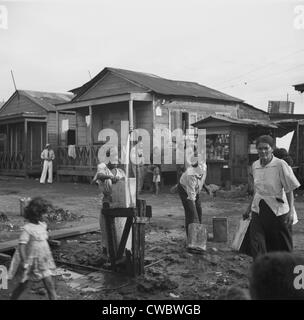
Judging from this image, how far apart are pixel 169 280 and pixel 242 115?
18.0 metres

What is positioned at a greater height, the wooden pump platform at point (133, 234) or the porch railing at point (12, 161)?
the porch railing at point (12, 161)

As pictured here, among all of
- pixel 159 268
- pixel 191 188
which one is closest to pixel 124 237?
pixel 159 268

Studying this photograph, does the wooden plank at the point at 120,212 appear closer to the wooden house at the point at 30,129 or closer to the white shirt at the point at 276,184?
the white shirt at the point at 276,184

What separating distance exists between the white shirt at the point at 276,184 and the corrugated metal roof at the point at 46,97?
63.8 feet

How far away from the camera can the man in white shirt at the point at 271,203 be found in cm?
470

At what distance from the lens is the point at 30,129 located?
2533cm

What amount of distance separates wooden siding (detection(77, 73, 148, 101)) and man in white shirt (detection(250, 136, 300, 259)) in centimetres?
1472

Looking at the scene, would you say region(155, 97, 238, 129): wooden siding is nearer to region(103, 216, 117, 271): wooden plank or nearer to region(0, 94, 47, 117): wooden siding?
region(0, 94, 47, 117): wooden siding

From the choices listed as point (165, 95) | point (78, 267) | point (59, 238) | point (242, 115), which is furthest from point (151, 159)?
point (78, 267)

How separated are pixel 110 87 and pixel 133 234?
16.4 metres

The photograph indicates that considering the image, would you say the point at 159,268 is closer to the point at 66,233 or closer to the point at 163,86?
the point at 66,233

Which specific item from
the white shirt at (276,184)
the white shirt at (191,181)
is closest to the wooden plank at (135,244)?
the white shirt at (276,184)

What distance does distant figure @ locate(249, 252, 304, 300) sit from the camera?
5.93 feet

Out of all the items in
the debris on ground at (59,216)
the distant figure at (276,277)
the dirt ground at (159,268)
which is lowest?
the dirt ground at (159,268)
